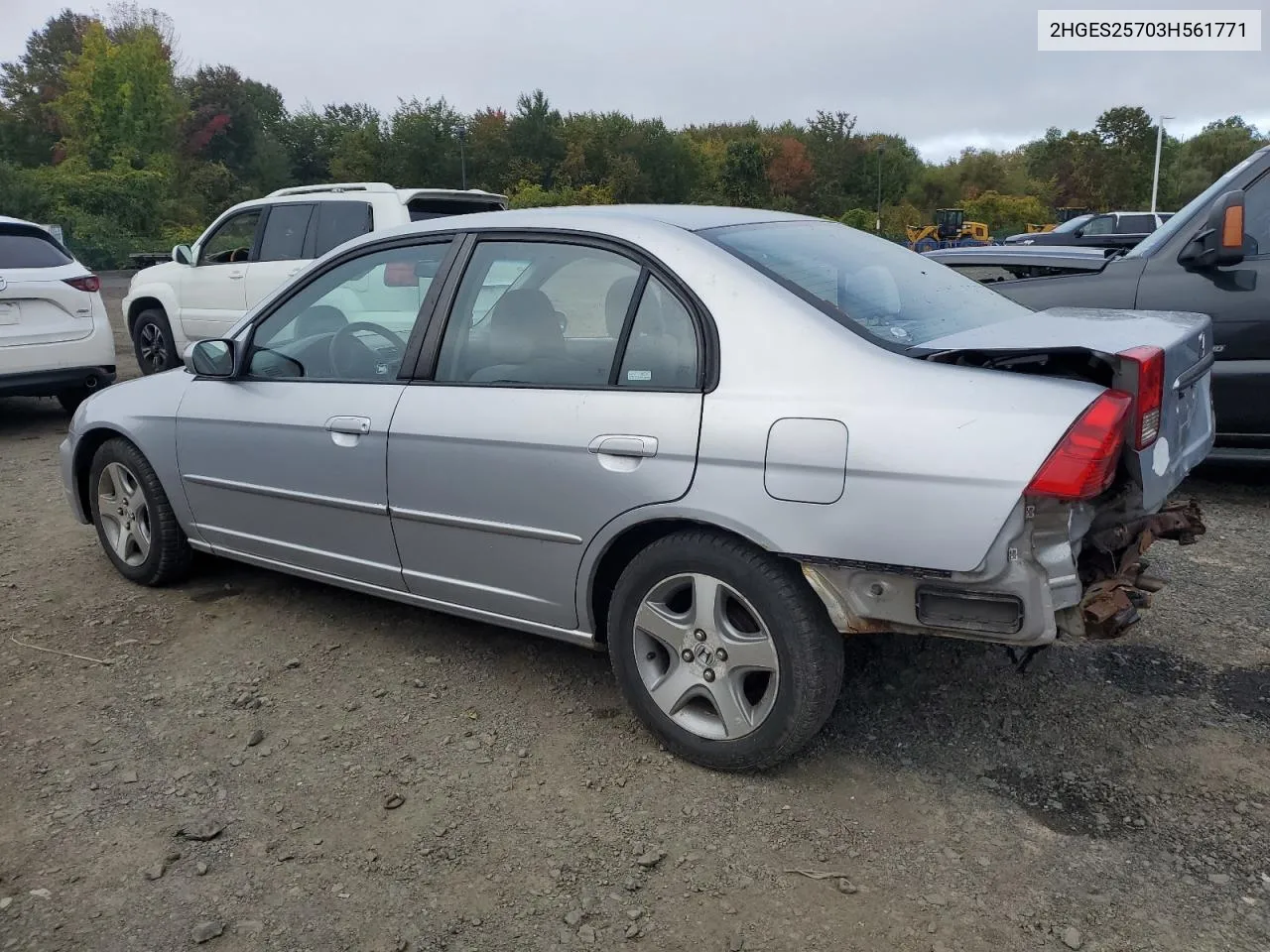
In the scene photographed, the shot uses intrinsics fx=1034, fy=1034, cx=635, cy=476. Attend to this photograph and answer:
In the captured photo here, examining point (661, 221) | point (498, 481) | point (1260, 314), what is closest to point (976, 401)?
point (661, 221)

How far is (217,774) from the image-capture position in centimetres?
306

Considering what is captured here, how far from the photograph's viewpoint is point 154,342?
36.1 ft

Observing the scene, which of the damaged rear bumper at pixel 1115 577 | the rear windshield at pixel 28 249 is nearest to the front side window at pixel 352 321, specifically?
the damaged rear bumper at pixel 1115 577

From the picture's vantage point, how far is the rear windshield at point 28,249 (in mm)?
7926

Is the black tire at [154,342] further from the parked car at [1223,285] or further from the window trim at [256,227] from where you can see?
the parked car at [1223,285]

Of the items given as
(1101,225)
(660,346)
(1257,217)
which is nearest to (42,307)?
(660,346)

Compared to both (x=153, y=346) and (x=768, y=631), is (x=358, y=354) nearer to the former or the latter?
(x=768, y=631)

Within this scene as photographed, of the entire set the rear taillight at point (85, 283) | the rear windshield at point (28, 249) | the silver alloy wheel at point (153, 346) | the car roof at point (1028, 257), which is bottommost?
the silver alloy wheel at point (153, 346)

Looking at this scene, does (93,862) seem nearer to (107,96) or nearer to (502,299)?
(502,299)

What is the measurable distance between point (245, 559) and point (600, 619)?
1747 millimetres

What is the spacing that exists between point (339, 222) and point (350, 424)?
242 inches

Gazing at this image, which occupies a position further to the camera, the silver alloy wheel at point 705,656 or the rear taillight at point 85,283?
the rear taillight at point 85,283

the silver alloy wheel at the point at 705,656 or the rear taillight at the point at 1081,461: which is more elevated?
the rear taillight at the point at 1081,461

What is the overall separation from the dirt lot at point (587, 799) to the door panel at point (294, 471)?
400 mm
